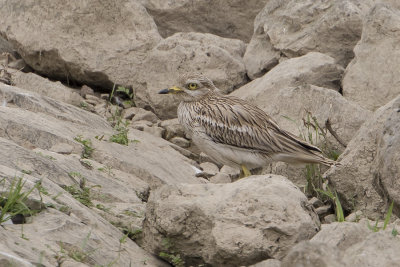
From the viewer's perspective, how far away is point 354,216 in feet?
24.1

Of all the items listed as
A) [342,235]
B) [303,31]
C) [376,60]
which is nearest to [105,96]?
[303,31]

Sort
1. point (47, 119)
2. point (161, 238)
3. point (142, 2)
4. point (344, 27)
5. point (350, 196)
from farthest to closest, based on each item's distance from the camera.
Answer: point (142, 2) → point (344, 27) → point (47, 119) → point (350, 196) → point (161, 238)

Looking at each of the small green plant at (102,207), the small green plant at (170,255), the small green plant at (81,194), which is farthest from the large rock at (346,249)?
the small green plant at (81,194)

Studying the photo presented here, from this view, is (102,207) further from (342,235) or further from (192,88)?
(192,88)

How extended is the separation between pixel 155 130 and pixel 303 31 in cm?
214

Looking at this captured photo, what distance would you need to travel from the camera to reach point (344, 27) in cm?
1062

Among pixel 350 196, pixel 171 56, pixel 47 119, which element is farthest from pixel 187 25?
pixel 350 196

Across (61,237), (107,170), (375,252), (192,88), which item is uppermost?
(375,252)

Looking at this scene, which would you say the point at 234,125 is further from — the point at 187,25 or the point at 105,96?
the point at 187,25

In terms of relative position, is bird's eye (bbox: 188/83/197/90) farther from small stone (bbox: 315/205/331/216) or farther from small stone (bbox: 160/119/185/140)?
small stone (bbox: 315/205/331/216)

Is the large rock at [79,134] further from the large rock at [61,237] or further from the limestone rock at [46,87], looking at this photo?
the large rock at [61,237]

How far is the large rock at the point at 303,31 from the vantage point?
419 inches

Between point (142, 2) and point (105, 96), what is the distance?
1.80 meters

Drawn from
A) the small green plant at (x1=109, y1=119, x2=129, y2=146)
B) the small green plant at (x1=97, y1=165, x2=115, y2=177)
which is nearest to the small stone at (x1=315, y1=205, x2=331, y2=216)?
the small green plant at (x1=97, y1=165, x2=115, y2=177)
